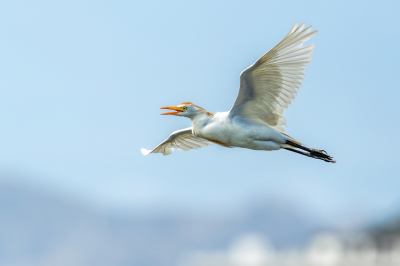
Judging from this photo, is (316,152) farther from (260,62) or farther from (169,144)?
(169,144)

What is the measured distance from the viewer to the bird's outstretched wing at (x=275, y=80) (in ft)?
35.6

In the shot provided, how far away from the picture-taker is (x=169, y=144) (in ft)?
49.1

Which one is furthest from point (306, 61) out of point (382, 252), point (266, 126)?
point (382, 252)

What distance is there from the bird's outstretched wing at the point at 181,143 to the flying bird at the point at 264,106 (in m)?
2.14

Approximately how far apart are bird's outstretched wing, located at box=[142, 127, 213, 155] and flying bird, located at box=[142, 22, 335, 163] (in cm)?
214

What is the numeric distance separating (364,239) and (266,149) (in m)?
74.4

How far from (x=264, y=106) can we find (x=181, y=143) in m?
3.69

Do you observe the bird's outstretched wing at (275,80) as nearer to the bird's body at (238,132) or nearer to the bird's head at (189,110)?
the bird's body at (238,132)

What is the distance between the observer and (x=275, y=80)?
11406 mm

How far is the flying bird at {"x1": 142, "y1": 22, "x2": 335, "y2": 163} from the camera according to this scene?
10945 millimetres

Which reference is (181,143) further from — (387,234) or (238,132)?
(387,234)

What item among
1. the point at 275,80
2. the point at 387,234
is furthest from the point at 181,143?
the point at 387,234

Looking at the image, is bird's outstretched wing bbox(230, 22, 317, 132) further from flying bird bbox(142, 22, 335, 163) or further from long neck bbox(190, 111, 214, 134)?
long neck bbox(190, 111, 214, 134)

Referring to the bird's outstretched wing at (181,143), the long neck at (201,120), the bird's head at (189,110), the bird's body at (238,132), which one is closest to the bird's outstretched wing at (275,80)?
the bird's body at (238,132)
